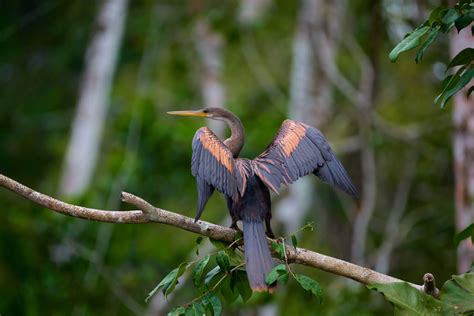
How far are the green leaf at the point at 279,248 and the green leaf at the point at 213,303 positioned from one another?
35 centimetres

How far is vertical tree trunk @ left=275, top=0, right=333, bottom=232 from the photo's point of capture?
742 centimetres

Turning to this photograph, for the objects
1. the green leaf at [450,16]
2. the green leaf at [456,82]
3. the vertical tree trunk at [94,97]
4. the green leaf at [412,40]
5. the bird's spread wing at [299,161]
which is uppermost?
the vertical tree trunk at [94,97]

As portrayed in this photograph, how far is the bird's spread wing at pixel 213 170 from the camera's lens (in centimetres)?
324

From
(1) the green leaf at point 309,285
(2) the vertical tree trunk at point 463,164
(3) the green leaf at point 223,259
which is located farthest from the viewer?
(2) the vertical tree trunk at point 463,164

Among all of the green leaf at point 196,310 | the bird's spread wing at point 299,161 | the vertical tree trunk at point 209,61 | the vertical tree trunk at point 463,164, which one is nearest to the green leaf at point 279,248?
the bird's spread wing at point 299,161

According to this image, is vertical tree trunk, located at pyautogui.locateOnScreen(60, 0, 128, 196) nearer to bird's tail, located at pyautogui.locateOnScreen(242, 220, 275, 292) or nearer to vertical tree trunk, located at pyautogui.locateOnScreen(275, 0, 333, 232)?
vertical tree trunk, located at pyautogui.locateOnScreen(275, 0, 333, 232)

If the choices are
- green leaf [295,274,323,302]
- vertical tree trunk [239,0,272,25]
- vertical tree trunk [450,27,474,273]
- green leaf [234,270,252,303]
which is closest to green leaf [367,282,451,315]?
green leaf [295,274,323,302]

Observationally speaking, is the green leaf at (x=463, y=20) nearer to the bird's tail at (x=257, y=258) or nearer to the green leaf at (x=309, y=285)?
the green leaf at (x=309, y=285)

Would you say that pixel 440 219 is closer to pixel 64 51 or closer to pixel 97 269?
pixel 97 269

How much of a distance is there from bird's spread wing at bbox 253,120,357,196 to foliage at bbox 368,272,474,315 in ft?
3.24

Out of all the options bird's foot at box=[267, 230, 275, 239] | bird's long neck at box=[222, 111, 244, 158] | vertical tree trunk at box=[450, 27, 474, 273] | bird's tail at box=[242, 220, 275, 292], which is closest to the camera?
bird's tail at box=[242, 220, 275, 292]

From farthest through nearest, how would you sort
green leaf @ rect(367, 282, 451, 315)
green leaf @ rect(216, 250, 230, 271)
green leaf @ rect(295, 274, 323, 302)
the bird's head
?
the bird's head < green leaf @ rect(216, 250, 230, 271) < green leaf @ rect(295, 274, 323, 302) < green leaf @ rect(367, 282, 451, 315)

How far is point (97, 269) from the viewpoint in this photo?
21.9 ft

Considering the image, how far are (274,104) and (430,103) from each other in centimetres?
192
